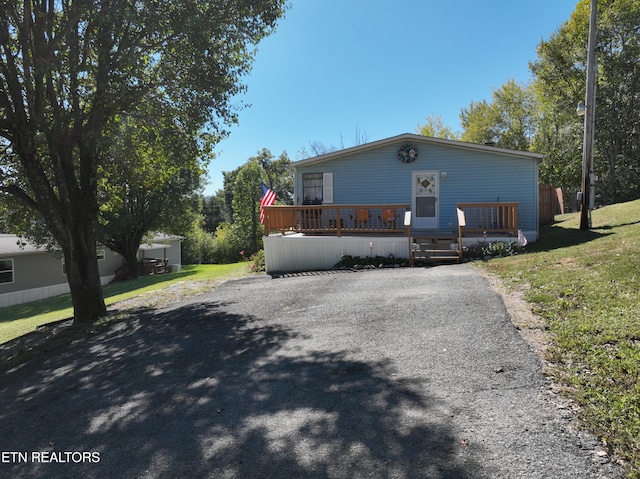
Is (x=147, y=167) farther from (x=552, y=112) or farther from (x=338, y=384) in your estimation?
(x=552, y=112)

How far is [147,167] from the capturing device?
33.3ft

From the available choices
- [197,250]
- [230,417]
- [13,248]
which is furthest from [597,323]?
[197,250]

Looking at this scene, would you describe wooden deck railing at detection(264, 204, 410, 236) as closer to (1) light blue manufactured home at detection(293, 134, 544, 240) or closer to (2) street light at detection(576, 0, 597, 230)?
(1) light blue manufactured home at detection(293, 134, 544, 240)

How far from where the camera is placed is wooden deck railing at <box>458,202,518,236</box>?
10.7 meters

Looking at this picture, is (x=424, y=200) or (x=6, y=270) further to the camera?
(x=6, y=270)

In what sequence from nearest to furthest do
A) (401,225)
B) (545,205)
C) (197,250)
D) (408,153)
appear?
1. (401,225)
2. (408,153)
3. (545,205)
4. (197,250)

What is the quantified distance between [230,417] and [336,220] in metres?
9.01

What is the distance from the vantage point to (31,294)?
819 inches

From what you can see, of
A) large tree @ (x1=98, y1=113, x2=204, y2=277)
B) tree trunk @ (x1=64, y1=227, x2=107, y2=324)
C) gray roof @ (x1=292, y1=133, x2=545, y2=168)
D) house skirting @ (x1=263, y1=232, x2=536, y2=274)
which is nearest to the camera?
tree trunk @ (x1=64, y1=227, x2=107, y2=324)

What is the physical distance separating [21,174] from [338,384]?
942 centimetres

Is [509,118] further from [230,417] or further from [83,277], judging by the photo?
[230,417]

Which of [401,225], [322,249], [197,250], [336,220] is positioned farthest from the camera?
[197,250]

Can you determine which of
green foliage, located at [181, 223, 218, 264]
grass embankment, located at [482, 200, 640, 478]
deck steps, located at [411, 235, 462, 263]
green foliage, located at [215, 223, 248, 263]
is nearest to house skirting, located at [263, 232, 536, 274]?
deck steps, located at [411, 235, 462, 263]

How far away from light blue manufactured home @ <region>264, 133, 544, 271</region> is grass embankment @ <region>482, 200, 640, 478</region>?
140 inches
